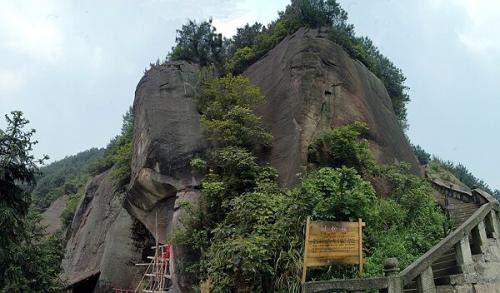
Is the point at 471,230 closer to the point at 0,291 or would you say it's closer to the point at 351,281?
the point at 351,281

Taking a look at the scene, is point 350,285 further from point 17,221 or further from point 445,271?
point 17,221

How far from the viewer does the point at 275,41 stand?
67.1ft

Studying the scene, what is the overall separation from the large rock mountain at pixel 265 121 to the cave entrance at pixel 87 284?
35cm

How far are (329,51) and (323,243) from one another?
10.9 meters

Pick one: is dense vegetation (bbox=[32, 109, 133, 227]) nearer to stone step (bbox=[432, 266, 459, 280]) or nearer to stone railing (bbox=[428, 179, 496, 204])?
stone step (bbox=[432, 266, 459, 280])

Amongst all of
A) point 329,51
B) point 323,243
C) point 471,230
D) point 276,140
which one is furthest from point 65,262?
point 471,230

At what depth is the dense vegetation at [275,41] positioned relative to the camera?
66.2ft

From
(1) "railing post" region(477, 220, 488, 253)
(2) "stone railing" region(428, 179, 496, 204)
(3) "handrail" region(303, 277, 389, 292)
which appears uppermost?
(2) "stone railing" region(428, 179, 496, 204)

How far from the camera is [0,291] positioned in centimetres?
1192

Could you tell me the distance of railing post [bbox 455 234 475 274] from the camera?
334 inches

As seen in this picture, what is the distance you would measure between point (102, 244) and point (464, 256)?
1659cm

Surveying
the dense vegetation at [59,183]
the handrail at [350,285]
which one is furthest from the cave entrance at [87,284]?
the dense vegetation at [59,183]

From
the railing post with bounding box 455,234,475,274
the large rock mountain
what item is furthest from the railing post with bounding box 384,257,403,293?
the large rock mountain

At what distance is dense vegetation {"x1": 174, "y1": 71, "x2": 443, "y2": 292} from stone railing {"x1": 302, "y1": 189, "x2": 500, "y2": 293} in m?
1.09
